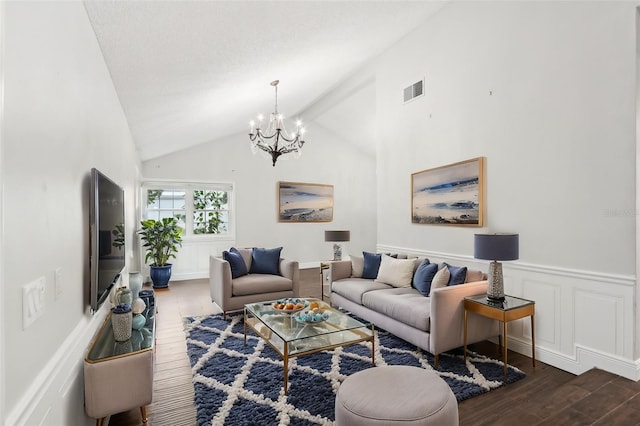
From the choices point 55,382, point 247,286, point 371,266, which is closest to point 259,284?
point 247,286

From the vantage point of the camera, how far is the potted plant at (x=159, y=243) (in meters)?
6.09

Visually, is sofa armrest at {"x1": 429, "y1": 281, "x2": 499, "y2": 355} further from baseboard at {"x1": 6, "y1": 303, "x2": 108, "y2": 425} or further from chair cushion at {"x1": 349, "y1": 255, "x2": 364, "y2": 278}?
baseboard at {"x1": 6, "y1": 303, "x2": 108, "y2": 425}

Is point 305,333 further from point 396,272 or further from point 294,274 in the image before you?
point 294,274

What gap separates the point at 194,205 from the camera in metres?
7.16

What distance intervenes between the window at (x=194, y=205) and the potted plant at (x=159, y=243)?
72 centimetres

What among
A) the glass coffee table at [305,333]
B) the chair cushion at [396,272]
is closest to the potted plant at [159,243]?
the glass coffee table at [305,333]

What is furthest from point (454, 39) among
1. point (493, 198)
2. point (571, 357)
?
point (571, 357)

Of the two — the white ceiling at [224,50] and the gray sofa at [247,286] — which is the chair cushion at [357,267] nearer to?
the gray sofa at [247,286]

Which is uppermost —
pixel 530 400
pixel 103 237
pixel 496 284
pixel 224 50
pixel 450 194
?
pixel 224 50

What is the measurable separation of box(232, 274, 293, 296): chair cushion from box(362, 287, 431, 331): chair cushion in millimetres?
1171

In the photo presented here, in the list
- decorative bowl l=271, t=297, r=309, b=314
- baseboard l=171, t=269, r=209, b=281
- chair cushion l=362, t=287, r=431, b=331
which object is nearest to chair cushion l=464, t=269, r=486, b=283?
chair cushion l=362, t=287, r=431, b=331

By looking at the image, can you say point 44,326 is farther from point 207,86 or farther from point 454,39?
point 454,39

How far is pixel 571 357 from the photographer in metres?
2.95

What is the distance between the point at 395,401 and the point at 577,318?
2163 millimetres
